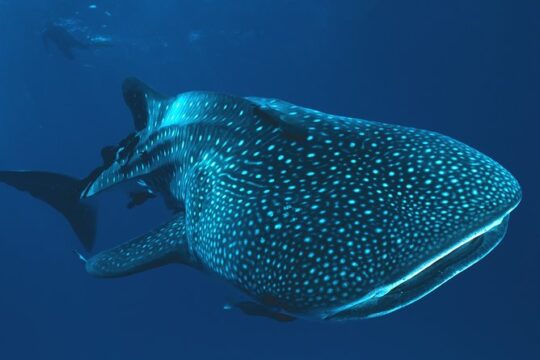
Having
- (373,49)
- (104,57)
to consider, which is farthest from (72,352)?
(373,49)

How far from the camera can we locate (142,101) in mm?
6289

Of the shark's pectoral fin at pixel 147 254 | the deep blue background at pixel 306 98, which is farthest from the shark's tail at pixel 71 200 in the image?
the deep blue background at pixel 306 98

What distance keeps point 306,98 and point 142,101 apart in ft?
103

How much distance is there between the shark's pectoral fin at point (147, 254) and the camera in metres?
4.57

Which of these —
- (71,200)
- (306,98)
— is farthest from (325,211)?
(306,98)

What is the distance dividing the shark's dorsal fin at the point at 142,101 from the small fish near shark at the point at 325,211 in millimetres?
1434

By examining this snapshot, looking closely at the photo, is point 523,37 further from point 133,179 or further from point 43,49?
point 43,49

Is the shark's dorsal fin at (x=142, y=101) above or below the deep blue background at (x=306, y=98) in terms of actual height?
above

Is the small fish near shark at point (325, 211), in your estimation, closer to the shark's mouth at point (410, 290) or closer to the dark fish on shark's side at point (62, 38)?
the shark's mouth at point (410, 290)

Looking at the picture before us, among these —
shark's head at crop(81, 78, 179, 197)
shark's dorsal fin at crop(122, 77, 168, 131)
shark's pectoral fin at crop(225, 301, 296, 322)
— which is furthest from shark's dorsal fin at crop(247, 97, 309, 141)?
shark's dorsal fin at crop(122, 77, 168, 131)

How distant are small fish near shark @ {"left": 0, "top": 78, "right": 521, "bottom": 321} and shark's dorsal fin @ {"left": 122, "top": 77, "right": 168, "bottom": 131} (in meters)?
1.43

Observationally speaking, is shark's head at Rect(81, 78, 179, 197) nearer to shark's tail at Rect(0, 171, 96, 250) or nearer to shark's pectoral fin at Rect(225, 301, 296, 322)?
shark's tail at Rect(0, 171, 96, 250)

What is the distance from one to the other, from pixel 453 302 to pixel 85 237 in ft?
76.9

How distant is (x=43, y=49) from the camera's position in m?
33.1
